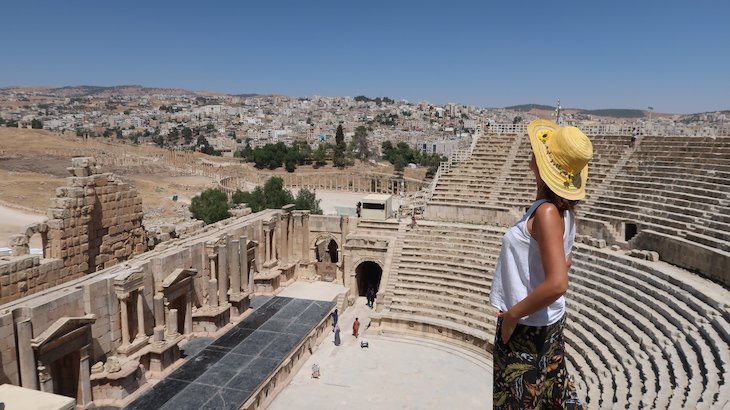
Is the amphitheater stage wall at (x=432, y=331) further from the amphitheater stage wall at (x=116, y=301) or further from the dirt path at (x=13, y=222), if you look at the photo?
the dirt path at (x=13, y=222)

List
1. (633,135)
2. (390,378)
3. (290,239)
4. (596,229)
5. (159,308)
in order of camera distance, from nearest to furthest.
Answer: (159,308) → (390,378) → (596,229) → (633,135) → (290,239)

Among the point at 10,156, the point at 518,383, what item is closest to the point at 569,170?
the point at 518,383

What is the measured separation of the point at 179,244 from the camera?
17359 millimetres

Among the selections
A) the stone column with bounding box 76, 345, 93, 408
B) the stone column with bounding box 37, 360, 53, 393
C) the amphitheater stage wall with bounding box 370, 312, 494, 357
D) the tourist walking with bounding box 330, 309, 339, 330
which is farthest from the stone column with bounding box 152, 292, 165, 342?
the amphitheater stage wall with bounding box 370, 312, 494, 357

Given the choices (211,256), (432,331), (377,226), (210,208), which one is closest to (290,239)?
(377,226)

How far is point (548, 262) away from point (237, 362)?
531 inches

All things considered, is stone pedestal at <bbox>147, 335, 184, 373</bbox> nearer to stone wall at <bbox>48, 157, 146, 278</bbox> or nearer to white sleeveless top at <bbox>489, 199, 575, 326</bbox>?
stone wall at <bbox>48, 157, 146, 278</bbox>

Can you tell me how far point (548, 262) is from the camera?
320 centimetres

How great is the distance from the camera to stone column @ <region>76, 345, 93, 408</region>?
40.0ft

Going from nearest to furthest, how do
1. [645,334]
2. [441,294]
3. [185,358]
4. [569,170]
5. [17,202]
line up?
[569,170], [645,334], [185,358], [441,294], [17,202]

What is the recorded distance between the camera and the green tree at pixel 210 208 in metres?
32.4

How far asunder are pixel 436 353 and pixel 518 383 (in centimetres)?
1451

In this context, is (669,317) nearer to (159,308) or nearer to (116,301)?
(159,308)

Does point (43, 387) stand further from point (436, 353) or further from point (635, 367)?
point (635, 367)
